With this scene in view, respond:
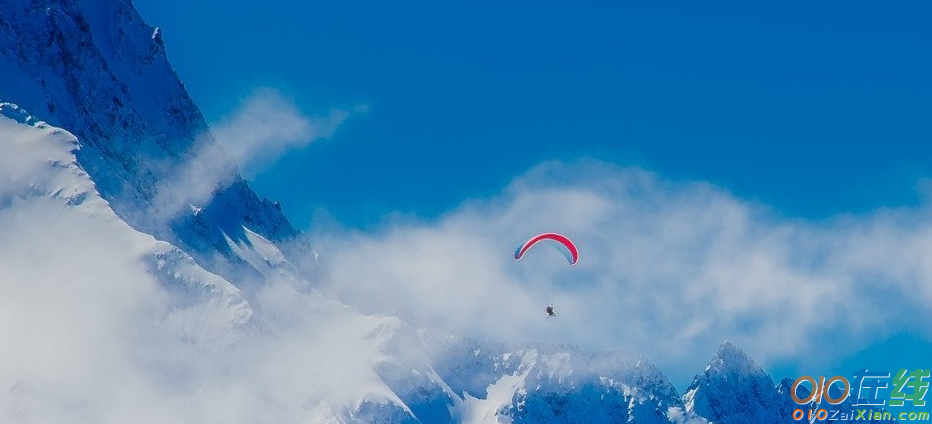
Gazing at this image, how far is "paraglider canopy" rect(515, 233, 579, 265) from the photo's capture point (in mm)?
97875

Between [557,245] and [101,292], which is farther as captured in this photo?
[101,292]

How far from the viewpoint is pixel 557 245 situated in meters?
99.6

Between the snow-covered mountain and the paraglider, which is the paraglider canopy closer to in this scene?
the paraglider

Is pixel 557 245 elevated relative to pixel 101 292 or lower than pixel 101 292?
lower

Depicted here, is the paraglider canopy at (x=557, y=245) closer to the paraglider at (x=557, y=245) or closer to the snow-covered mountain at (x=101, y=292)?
the paraglider at (x=557, y=245)

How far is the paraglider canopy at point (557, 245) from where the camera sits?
321 feet

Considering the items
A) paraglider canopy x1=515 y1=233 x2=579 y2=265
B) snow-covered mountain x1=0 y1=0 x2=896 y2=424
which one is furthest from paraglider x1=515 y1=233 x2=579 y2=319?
snow-covered mountain x1=0 y1=0 x2=896 y2=424

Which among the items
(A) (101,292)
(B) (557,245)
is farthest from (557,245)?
(A) (101,292)

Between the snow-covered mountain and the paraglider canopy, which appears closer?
the paraglider canopy

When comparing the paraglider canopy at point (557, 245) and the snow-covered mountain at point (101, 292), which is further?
the snow-covered mountain at point (101, 292)

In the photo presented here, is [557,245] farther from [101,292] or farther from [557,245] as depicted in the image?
[101,292]

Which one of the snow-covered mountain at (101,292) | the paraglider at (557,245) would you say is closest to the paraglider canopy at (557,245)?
the paraglider at (557,245)

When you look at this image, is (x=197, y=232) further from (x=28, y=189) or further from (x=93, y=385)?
(x=93, y=385)

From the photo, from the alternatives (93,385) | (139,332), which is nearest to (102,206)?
(139,332)
